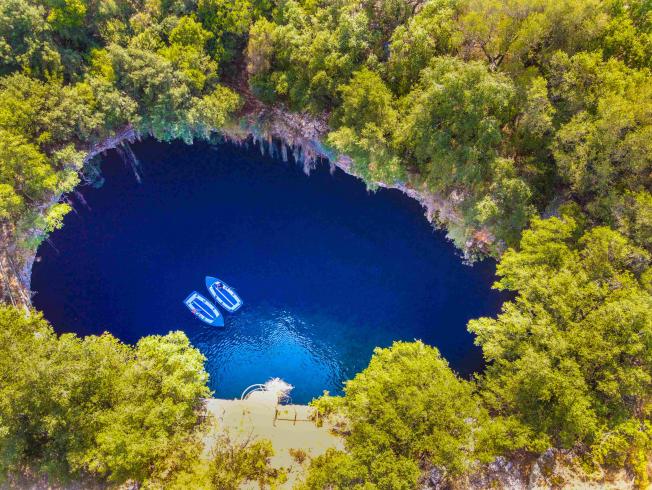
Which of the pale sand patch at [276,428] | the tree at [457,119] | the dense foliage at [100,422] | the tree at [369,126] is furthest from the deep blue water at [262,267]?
the dense foliage at [100,422]

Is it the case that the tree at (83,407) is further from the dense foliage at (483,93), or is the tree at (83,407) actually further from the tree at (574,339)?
the dense foliage at (483,93)

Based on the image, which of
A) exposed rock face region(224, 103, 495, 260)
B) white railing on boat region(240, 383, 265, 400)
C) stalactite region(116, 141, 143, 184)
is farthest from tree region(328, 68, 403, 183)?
white railing on boat region(240, 383, 265, 400)

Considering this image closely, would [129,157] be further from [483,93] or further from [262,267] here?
[483,93]

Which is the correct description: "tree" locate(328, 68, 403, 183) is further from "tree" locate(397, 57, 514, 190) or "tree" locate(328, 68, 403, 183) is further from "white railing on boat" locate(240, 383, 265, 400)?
"white railing on boat" locate(240, 383, 265, 400)

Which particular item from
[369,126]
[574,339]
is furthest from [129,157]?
[574,339]

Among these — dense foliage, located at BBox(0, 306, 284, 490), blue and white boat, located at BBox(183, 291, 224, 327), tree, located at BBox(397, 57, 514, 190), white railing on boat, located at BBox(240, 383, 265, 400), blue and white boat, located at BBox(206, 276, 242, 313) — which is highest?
tree, located at BBox(397, 57, 514, 190)

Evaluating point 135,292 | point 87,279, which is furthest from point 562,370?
point 87,279
